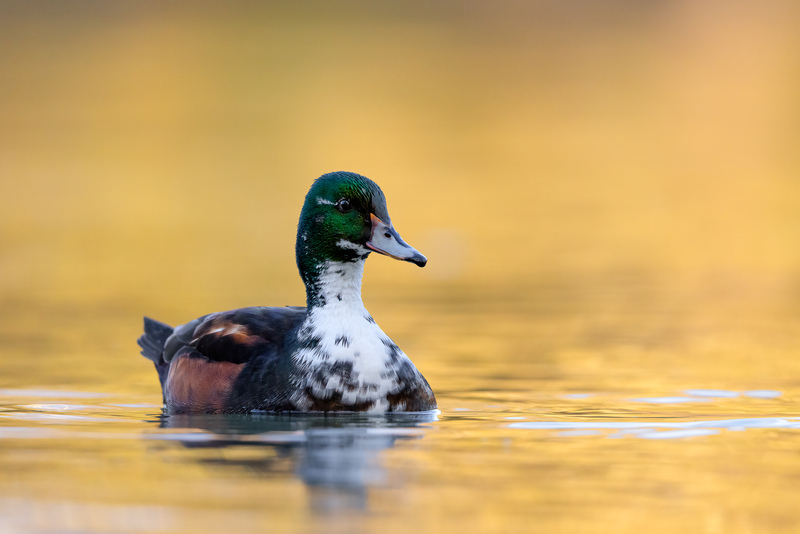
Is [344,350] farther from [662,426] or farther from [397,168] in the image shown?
[397,168]

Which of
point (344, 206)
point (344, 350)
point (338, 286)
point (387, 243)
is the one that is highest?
point (344, 206)

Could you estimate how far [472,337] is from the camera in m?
11.0

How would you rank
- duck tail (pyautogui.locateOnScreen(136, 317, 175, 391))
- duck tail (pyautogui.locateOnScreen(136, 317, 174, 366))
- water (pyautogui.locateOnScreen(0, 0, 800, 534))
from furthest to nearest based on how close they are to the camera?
duck tail (pyautogui.locateOnScreen(136, 317, 174, 366))
duck tail (pyautogui.locateOnScreen(136, 317, 175, 391))
water (pyautogui.locateOnScreen(0, 0, 800, 534))

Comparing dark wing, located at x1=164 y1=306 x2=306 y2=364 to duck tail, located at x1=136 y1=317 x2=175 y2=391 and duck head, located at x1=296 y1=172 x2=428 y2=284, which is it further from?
duck tail, located at x1=136 y1=317 x2=175 y2=391

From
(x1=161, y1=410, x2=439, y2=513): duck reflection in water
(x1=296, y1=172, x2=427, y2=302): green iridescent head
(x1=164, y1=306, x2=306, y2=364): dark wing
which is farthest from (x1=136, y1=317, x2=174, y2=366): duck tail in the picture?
(x1=296, y1=172, x2=427, y2=302): green iridescent head

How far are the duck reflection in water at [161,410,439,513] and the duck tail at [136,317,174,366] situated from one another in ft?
5.51

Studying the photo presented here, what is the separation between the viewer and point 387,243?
7.96 metres

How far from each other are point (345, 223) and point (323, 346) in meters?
0.73

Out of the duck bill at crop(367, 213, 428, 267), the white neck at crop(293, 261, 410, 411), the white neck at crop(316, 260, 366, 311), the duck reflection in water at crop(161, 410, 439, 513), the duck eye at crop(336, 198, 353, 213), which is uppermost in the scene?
the duck eye at crop(336, 198, 353, 213)

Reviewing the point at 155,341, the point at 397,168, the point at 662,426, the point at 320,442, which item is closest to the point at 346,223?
the point at 320,442

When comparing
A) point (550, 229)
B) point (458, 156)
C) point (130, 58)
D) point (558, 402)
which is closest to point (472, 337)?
point (558, 402)

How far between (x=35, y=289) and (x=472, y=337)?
4.72 m

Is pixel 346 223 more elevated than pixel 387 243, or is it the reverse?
pixel 346 223

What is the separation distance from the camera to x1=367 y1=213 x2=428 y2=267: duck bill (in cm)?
789
